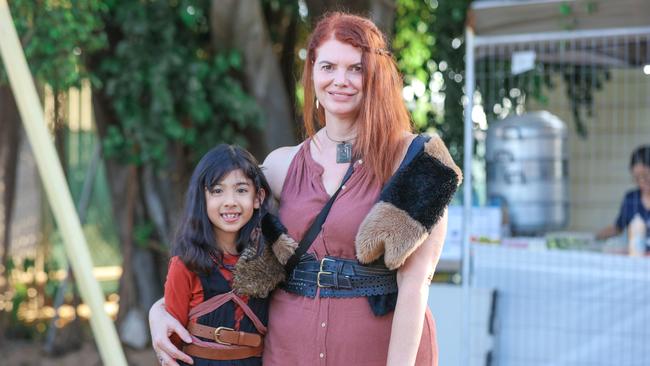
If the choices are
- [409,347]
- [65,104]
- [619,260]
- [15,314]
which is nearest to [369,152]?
[409,347]

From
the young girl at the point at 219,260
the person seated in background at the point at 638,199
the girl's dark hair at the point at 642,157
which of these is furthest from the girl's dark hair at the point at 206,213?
the girl's dark hair at the point at 642,157

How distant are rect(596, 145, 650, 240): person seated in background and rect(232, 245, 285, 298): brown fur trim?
4.45 meters

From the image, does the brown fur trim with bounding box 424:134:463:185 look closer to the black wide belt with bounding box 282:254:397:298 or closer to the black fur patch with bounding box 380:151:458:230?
the black fur patch with bounding box 380:151:458:230

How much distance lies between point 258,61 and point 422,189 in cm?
479

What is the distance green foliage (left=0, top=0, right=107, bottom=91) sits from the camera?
613cm

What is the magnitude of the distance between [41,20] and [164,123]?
3.94 feet

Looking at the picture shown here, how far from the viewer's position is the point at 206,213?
2.92 m

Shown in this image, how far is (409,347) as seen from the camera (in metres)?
2.51

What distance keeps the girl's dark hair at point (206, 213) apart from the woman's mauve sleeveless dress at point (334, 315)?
22 cm

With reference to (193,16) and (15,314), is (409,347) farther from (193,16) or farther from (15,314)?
(15,314)

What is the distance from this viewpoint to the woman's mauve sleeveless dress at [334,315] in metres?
2.59

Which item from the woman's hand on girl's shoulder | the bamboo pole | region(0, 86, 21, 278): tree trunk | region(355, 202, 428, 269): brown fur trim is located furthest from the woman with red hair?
region(0, 86, 21, 278): tree trunk

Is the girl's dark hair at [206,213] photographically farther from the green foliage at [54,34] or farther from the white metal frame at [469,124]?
the green foliage at [54,34]

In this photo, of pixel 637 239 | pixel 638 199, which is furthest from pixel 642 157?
pixel 637 239
